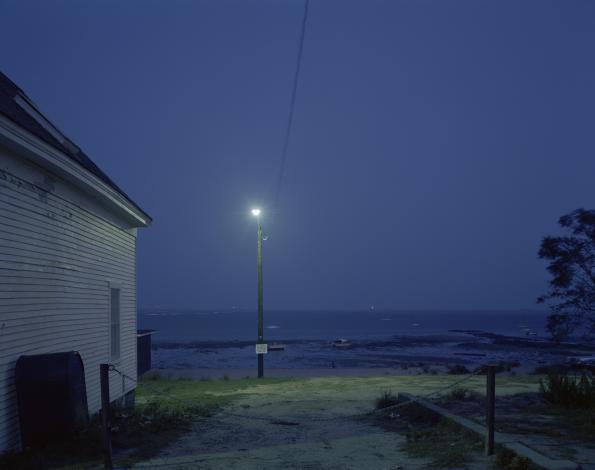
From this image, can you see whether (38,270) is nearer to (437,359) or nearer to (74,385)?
(74,385)

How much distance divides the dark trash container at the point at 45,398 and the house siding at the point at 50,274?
0.15 m

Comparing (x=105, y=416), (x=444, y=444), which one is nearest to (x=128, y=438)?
(x=105, y=416)

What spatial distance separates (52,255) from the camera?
33.5 ft

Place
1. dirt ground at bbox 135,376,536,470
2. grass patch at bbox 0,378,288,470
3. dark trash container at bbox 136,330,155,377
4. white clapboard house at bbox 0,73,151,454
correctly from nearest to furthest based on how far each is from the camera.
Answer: grass patch at bbox 0,378,288,470, dirt ground at bbox 135,376,536,470, white clapboard house at bbox 0,73,151,454, dark trash container at bbox 136,330,155,377

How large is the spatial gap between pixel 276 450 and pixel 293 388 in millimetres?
11330

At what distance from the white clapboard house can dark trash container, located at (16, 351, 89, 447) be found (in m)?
0.15

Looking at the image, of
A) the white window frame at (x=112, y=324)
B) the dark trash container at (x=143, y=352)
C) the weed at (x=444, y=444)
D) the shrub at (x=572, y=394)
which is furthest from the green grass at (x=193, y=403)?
the shrub at (x=572, y=394)

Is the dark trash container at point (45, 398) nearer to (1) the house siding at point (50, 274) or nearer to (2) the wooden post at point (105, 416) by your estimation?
(1) the house siding at point (50, 274)

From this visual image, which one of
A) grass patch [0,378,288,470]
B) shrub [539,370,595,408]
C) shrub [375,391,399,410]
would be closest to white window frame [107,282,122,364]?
grass patch [0,378,288,470]

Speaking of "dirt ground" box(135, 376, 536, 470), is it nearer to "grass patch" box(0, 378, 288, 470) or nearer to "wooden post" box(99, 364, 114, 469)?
"grass patch" box(0, 378, 288, 470)

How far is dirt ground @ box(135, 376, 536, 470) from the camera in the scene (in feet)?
27.5

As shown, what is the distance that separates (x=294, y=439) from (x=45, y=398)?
3.91 metres

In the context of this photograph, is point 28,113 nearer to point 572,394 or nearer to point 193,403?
point 193,403

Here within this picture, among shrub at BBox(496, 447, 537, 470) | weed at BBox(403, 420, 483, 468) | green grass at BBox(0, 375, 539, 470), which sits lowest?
green grass at BBox(0, 375, 539, 470)
